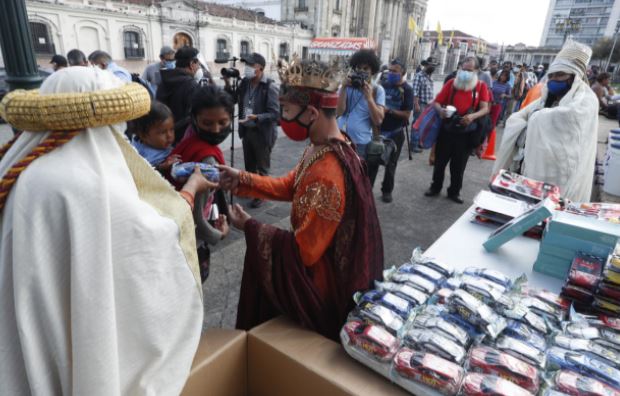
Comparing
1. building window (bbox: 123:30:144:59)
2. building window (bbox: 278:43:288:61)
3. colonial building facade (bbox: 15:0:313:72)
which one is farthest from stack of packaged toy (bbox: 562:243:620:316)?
building window (bbox: 278:43:288:61)

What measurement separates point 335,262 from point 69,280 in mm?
1000

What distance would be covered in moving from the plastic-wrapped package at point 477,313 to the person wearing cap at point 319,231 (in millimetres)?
360

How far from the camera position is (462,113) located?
14.6ft

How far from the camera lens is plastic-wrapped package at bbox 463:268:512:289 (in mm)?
1563

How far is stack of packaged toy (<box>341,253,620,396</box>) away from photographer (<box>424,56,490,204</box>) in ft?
10.3

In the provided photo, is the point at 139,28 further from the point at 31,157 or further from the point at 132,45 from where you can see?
the point at 31,157

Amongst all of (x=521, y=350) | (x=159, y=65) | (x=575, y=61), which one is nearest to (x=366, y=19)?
(x=159, y=65)

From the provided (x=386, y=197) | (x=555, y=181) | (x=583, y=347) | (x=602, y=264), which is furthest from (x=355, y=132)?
(x=583, y=347)

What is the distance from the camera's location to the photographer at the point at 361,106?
3.95m

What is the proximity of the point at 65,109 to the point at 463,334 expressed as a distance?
1382mm

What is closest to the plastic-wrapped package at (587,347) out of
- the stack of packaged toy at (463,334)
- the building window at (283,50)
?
the stack of packaged toy at (463,334)

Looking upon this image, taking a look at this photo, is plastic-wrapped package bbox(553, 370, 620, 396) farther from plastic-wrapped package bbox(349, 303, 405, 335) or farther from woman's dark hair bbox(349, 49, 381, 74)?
woman's dark hair bbox(349, 49, 381, 74)

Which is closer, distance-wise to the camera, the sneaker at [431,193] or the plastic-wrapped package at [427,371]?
the plastic-wrapped package at [427,371]

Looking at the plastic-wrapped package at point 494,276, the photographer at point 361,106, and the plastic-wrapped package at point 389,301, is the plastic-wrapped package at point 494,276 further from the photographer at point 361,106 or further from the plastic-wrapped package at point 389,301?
the photographer at point 361,106
